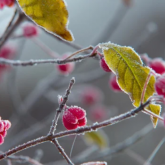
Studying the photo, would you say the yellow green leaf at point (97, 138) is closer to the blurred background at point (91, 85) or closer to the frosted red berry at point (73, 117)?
the blurred background at point (91, 85)

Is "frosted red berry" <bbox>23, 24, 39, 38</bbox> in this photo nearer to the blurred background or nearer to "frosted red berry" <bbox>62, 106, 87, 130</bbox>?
"frosted red berry" <bbox>62, 106, 87, 130</bbox>

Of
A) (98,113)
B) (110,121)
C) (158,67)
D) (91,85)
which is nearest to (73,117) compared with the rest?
(110,121)

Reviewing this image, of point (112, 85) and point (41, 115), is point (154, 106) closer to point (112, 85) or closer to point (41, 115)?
point (112, 85)

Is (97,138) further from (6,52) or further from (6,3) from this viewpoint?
(6,3)

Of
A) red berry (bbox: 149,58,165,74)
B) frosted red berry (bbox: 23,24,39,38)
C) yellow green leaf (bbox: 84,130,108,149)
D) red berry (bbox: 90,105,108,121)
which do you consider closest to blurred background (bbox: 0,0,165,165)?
red berry (bbox: 90,105,108,121)

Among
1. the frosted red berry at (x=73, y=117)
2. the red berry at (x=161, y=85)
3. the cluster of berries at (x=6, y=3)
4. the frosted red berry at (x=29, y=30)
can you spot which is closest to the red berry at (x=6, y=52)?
the frosted red berry at (x=29, y=30)

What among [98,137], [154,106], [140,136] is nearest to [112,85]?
[154,106]
